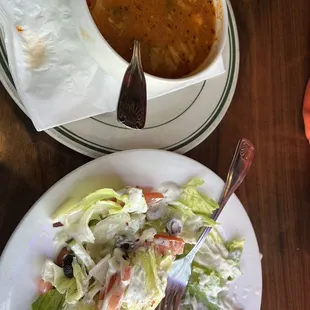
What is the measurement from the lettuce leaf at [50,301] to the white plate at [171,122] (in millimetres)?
250

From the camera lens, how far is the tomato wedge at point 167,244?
3.22ft

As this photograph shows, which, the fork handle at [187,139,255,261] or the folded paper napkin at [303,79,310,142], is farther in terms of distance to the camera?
the folded paper napkin at [303,79,310,142]

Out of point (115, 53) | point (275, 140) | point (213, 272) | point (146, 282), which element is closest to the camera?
point (115, 53)

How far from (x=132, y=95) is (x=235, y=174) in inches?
12.7

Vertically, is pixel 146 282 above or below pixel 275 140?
below

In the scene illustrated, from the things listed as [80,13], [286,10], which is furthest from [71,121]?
[286,10]

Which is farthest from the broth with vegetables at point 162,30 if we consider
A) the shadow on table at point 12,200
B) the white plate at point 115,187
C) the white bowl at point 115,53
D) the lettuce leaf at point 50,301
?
the lettuce leaf at point 50,301

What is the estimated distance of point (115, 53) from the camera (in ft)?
2.77

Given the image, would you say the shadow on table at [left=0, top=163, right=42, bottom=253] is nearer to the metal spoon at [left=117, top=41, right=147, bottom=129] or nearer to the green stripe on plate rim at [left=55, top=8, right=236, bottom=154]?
the green stripe on plate rim at [left=55, top=8, right=236, bottom=154]

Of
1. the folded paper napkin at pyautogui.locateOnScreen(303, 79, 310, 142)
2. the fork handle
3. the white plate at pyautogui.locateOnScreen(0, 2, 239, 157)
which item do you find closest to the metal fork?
the fork handle

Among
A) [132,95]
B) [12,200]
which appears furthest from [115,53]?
[12,200]

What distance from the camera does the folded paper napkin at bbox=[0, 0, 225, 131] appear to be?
0.87 m

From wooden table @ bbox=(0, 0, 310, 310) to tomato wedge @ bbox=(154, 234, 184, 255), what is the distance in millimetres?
179

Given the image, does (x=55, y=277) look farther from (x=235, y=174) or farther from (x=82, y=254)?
(x=235, y=174)
